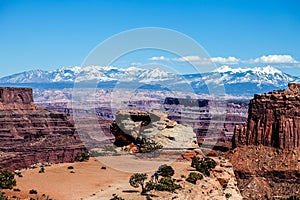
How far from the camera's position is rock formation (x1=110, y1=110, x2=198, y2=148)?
48.8 meters

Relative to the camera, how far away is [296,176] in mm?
70500

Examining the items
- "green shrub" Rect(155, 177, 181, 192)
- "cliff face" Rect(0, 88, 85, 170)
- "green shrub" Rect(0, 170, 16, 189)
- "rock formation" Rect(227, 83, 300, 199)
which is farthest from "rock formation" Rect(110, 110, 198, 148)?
"cliff face" Rect(0, 88, 85, 170)

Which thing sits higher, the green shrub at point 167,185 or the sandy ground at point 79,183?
the green shrub at point 167,185

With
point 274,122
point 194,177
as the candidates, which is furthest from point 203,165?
point 274,122

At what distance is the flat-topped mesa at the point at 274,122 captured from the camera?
75.9m

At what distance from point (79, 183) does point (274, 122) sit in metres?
49.5

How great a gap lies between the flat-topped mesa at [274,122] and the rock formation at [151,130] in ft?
92.7

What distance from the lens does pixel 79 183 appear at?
36.0 meters

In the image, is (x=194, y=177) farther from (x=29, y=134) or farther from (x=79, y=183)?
(x=29, y=134)

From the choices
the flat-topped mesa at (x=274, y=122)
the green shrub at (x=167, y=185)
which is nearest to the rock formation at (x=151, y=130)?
the green shrub at (x=167, y=185)

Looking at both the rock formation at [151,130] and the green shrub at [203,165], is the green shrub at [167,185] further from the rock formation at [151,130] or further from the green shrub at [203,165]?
the rock formation at [151,130]

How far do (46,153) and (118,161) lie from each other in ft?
238

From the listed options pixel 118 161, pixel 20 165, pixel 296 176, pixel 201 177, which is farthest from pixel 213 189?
pixel 20 165

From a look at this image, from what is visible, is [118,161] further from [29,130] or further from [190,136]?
[29,130]
